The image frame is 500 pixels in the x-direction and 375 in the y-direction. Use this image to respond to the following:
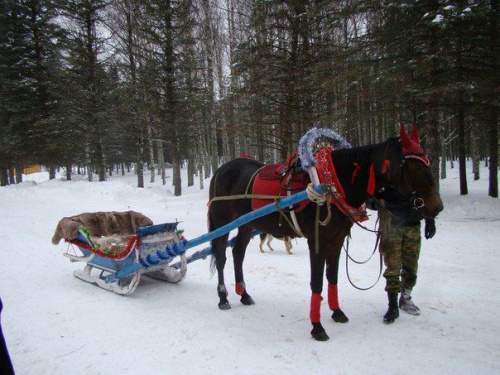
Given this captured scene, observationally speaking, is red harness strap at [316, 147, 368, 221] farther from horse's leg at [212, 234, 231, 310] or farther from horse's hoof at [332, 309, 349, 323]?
horse's leg at [212, 234, 231, 310]

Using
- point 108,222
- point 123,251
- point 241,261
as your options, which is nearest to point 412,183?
point 241,261

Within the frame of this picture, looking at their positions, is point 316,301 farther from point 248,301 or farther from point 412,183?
point 412,183

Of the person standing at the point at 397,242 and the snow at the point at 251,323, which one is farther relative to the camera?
the person standing at the point at 397,242

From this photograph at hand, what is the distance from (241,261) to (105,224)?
2.81 meters

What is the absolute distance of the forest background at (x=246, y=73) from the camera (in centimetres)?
964

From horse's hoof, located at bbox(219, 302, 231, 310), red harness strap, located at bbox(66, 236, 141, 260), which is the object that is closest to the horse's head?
horse's hoof, located at bbox(219, 302, 231, 310)

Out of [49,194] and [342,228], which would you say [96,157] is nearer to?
[49,194]

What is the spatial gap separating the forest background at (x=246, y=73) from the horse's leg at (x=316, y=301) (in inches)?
309

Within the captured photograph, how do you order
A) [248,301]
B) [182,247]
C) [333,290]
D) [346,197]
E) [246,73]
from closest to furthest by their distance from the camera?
1. [346,197]
2. [333,290]
3. [248,301]
4. [182,247]
5. [246,73]

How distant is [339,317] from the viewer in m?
3.71

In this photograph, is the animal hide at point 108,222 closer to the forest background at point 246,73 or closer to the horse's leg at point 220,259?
the horse's leg at point 220,259

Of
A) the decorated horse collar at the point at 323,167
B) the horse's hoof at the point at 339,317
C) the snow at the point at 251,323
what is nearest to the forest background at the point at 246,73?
the snow at the point at 251,323

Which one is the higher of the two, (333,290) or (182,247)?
(182,247)

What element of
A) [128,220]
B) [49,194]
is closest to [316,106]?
[128,220]
